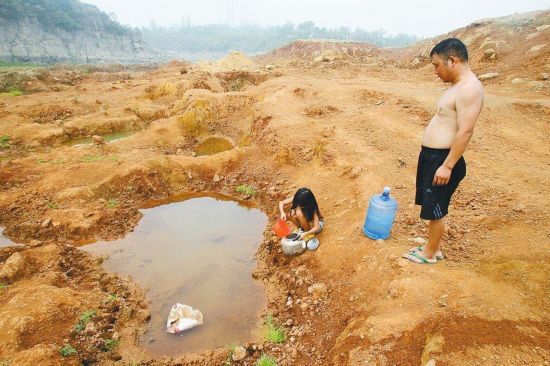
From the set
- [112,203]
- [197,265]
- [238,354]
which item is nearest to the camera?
[238,354]

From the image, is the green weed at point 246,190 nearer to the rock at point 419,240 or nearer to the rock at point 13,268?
the rock at point 419,240

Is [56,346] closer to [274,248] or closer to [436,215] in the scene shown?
[274,248]

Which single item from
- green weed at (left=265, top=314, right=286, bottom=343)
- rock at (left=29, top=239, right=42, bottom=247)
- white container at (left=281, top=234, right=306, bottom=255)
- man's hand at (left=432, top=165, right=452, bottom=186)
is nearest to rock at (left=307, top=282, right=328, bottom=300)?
green weed at (left=265, top=314, right=286, bottom=343)

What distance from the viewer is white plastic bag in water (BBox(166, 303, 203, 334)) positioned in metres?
4.64

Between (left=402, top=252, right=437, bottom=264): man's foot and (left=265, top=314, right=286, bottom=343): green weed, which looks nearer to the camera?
(left=402, top=252, right=437, bottom=264): man's foot

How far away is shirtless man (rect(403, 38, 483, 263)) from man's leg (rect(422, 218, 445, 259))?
21 mm

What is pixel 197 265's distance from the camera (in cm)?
607

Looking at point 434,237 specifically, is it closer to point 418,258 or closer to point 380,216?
point 418,258

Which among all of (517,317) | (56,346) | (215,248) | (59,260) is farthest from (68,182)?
(517,317)

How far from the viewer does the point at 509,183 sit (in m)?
5.75

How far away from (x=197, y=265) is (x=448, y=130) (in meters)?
4.74

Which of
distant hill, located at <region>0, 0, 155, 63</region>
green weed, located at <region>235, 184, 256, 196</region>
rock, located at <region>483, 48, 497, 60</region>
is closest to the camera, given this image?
Result: green weed, located at <region>235, 184, 256, 196</region>

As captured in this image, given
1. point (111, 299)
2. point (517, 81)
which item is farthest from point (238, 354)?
point (517, 81)

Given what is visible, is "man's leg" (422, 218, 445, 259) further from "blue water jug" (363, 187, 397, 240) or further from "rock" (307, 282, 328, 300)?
"rock" (307, 282, 328, 300)
